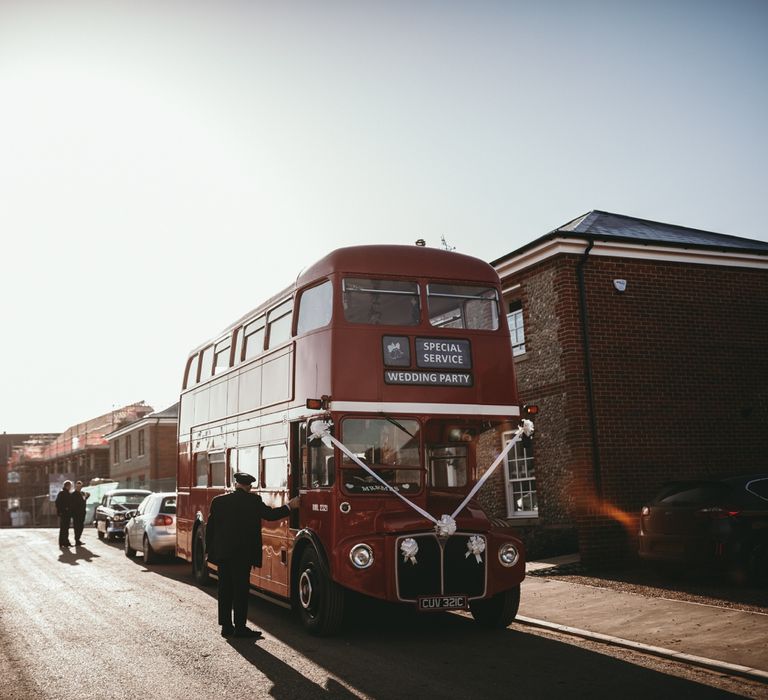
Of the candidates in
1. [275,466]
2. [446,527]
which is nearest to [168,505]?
[275,466]

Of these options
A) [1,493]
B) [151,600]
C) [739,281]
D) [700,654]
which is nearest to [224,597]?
[151,600]

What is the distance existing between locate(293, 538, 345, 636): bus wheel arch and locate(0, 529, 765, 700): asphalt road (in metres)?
0.19

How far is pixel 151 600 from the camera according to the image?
10812mm

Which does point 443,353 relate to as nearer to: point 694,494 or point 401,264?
point 401,264

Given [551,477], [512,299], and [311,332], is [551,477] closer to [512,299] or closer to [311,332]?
[512,299]

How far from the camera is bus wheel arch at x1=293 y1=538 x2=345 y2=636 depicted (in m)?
8.00

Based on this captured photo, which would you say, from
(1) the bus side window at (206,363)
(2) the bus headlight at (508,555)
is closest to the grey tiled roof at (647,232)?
(1) the bus side window at (206,363)

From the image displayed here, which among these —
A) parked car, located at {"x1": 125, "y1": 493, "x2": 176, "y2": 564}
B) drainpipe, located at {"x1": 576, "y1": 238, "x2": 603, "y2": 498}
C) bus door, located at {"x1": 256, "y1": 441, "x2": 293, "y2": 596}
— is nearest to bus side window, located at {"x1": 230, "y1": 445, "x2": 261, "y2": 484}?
bus door, located at {"x1": 256, "y1": 441, "x2": 293, "y2": 596}

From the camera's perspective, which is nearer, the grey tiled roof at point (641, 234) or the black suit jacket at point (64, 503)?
the grey tiled roof at point (641, 234)

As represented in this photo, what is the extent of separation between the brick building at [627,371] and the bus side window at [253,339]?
5.95 meters

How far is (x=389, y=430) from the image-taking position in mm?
8445

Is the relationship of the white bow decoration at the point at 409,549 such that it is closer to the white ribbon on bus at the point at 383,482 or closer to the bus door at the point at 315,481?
the white ribbon on bus at the point at 383,482

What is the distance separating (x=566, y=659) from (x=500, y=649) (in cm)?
Result: 71

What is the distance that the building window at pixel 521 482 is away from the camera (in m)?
16.2
